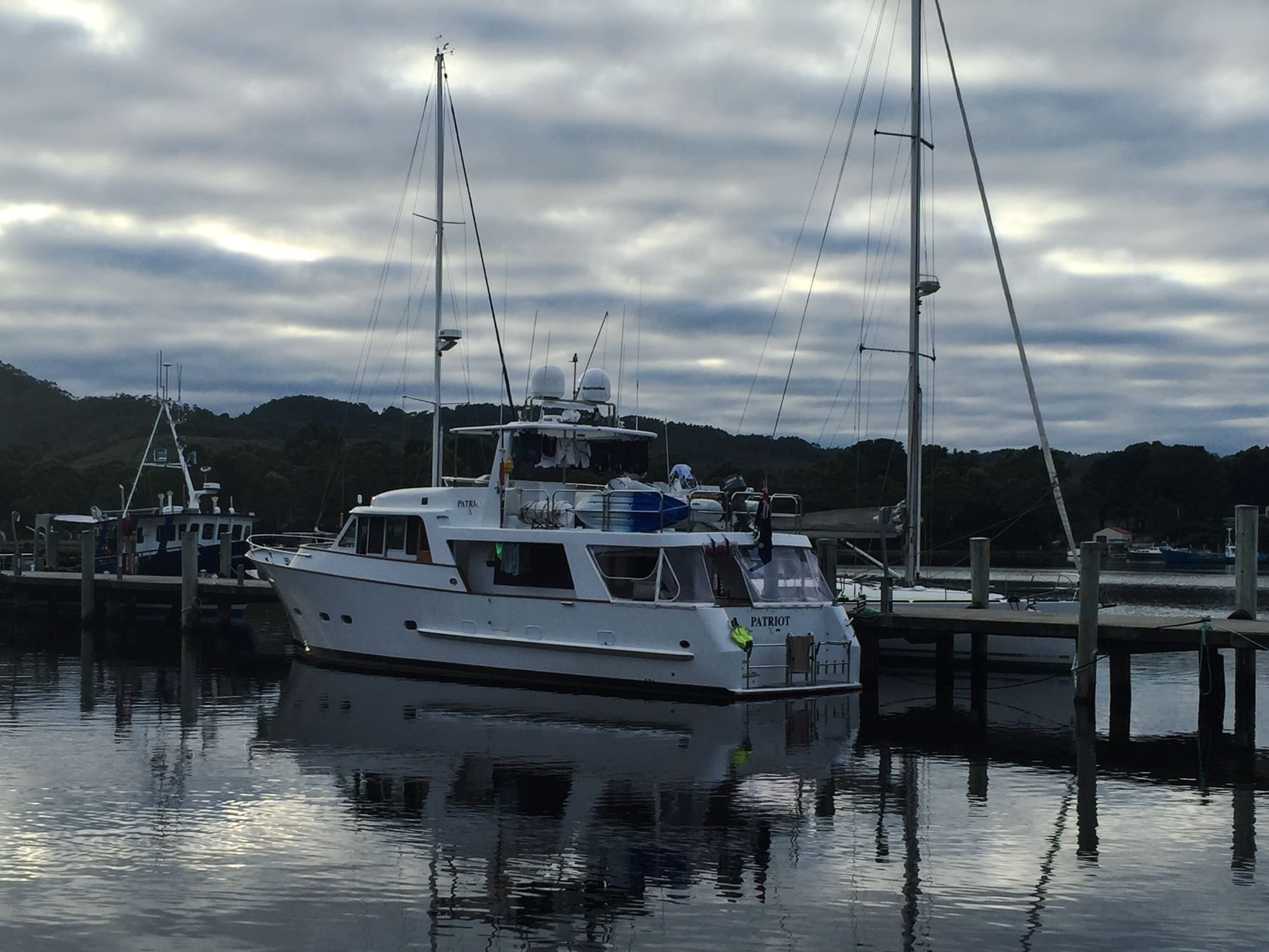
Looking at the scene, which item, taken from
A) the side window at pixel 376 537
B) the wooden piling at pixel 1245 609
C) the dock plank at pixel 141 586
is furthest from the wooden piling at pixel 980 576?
the dock plank at pixel 141 586

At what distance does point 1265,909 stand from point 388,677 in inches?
693

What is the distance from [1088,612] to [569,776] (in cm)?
867

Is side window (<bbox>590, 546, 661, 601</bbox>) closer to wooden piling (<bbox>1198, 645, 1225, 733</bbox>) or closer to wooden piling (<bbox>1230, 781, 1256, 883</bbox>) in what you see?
wooden piling (<bbox>1198, 645, 1225, 733</bbox>)

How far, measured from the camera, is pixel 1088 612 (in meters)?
20.8

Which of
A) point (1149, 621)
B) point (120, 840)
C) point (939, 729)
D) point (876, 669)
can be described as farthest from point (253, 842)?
point (1149, 621)

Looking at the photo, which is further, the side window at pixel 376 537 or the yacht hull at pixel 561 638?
the side window at pixel 376 537

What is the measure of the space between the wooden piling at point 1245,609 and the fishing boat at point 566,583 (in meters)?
6.05

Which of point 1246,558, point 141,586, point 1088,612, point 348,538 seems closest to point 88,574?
point 141,586

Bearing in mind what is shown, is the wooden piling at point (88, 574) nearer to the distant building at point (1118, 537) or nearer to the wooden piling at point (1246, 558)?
the wooden piling at point (1246, 558)

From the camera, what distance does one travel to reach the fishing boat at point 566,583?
2258cm

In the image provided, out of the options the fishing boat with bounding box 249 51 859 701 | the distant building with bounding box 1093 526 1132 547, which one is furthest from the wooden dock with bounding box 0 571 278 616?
the distant building with bounding box 1093 526 1132 547

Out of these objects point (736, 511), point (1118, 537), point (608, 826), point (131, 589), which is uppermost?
point (736, 511)

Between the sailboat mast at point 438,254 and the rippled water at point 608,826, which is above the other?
the sailboat mast at point 438,254

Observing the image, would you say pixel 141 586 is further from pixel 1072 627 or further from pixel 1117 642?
pixel 1117 642
